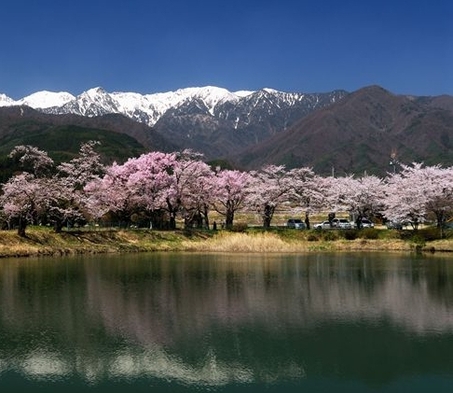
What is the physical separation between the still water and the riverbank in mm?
12895

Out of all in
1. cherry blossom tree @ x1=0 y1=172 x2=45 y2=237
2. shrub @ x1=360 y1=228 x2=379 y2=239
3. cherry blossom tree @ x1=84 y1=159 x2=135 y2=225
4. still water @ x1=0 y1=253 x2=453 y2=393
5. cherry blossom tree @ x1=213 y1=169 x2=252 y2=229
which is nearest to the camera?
→ still water @ x1=0 y1=253 x2=453 y2=393

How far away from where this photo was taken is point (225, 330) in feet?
69.2

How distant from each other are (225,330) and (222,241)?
115ft

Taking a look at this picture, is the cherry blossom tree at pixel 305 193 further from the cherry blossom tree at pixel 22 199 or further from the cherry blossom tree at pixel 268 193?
the cherry blossom tree at pixel 22 199

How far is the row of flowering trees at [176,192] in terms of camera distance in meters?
53.5

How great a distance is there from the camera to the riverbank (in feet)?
169

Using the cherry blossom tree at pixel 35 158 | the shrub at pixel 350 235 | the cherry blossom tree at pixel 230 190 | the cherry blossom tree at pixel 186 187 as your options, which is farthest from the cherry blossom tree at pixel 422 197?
the cherry blossom tree at pixel 35 158

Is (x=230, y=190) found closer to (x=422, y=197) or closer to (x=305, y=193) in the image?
(x=305, y=193)

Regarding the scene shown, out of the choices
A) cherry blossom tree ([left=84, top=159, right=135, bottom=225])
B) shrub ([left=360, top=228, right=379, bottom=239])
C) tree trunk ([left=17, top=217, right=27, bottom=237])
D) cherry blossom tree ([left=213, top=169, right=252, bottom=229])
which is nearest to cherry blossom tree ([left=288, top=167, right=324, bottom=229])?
cherry blossom tree ([left=213, top=169, right=252, bottom=229])

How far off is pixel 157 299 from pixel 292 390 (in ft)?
46.4

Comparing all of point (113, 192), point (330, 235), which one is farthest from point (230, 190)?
point (113, 192)

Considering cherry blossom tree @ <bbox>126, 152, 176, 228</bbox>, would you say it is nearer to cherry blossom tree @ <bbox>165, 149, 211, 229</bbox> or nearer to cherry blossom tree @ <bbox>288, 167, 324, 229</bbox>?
cherry blossom tree @ <bbox>165, 149, 211, 229</bbox>

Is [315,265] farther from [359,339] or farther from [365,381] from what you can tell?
[365,381]

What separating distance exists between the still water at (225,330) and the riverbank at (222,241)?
12.9 meters
